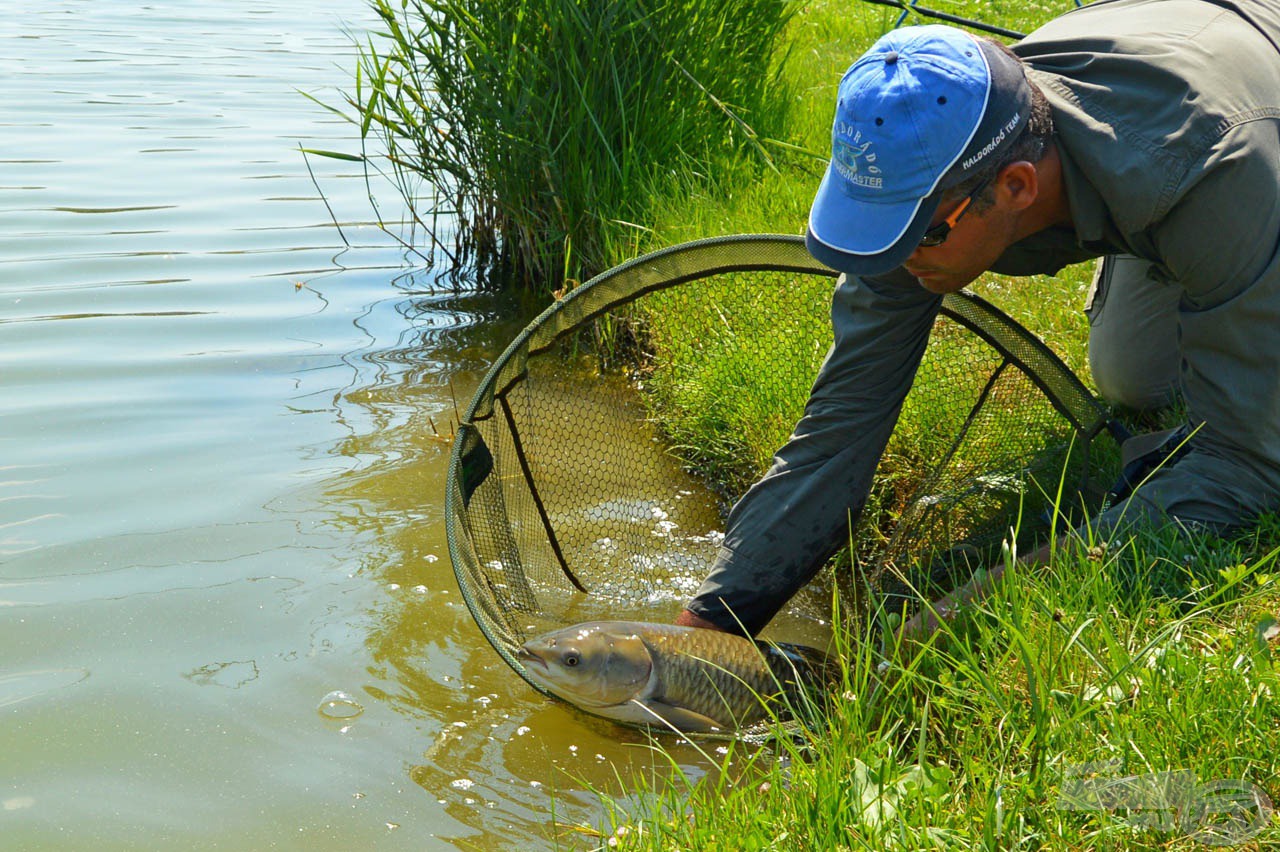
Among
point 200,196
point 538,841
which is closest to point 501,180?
point 200,196

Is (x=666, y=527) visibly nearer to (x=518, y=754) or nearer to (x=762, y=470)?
(x=762, y=470)

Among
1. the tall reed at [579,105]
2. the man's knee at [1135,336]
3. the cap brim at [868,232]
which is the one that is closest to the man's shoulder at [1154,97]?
the cap brim at [868,232]

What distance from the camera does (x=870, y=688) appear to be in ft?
7.89

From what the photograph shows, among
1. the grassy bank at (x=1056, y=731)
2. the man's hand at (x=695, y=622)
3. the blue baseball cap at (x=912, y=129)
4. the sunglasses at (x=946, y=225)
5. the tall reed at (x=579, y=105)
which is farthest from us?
the tall reed at (x=579, y=105)

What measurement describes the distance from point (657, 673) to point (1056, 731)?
0.89 meters

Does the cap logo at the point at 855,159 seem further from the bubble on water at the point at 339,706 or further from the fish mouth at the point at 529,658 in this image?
the bubble on water at the point at 339,706

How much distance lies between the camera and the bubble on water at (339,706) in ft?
9.57

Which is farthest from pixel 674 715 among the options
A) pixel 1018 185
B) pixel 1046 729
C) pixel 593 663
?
pixel 1018 185

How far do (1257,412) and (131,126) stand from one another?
8.45m

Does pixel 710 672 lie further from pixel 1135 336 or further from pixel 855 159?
pixel 1135 336

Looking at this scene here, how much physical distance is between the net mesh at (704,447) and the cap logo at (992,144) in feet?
2.13

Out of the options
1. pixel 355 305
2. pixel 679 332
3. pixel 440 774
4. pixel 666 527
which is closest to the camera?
pixel 440 774

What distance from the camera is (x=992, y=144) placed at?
7.77 ft

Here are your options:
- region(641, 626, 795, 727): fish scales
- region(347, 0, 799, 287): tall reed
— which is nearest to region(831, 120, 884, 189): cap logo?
region(641, 626, 795, 727): fish scales
